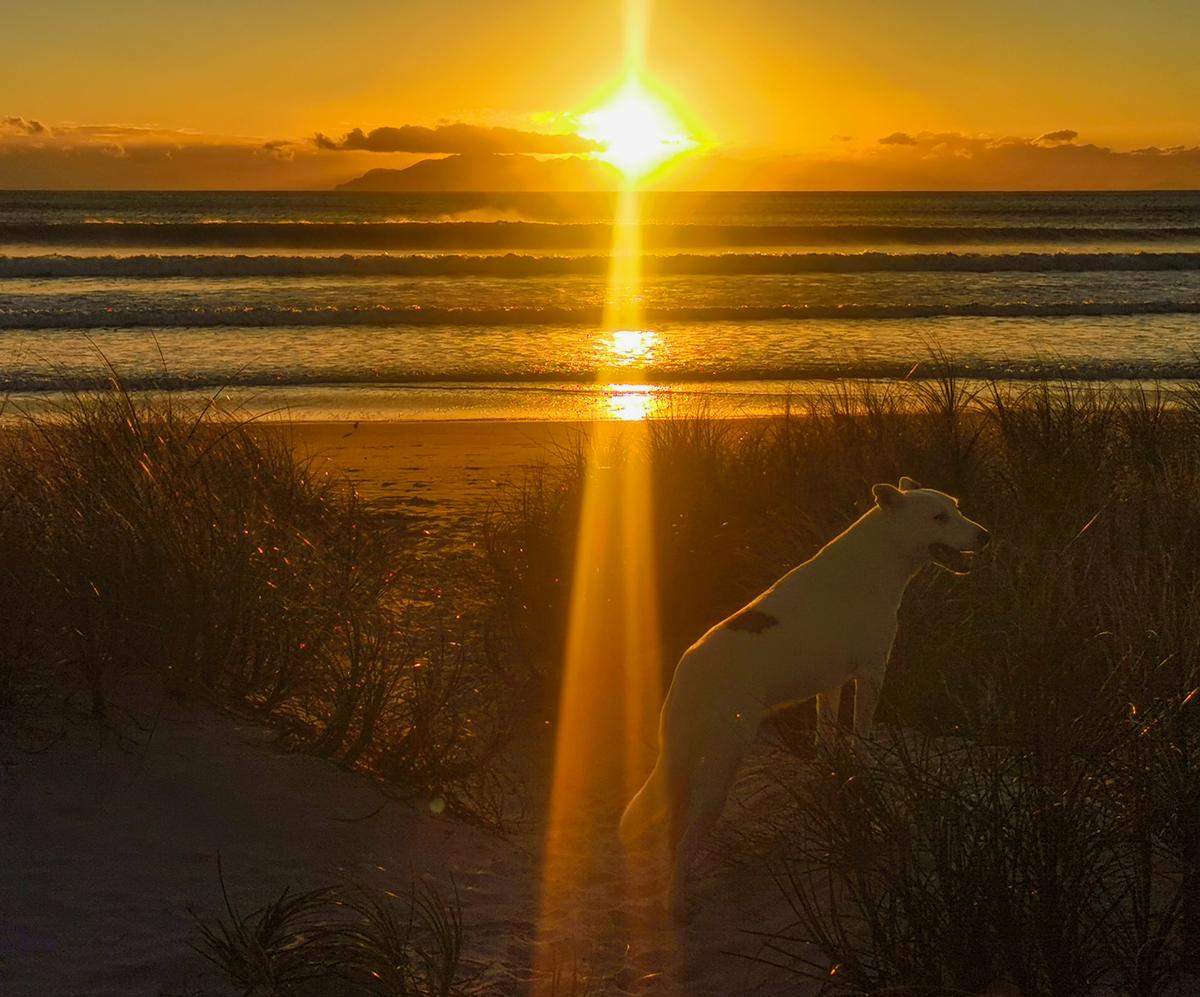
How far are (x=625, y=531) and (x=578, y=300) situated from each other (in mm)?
21871

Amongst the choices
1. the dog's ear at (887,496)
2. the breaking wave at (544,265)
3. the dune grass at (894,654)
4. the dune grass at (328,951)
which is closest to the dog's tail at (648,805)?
the dune grass at (894,654)

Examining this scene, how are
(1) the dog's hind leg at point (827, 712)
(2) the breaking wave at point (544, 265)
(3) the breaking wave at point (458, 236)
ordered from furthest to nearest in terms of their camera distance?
(3) the breaking wave at point (458, 236) < (2) the breaking wave at point (544, 265) < (1) the dog's hind leg at point (827, 712)

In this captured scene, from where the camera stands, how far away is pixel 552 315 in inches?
988

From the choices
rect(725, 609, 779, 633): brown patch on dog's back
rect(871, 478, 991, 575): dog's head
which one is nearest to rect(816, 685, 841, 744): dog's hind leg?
rect(725, 609, 779, 633): brown patch on dog's back

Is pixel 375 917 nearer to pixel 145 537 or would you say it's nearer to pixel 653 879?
pixel 653 879

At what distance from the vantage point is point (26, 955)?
3.37m

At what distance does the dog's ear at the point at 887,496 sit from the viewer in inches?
191

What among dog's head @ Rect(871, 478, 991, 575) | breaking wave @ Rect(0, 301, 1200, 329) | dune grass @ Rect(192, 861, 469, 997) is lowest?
dune grass @ Rect(192, 861, 469, 997)

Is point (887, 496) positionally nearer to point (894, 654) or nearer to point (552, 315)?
point (894, 654)

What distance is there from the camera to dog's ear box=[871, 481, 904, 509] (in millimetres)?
4859

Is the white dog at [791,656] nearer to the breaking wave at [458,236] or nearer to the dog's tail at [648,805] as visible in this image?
the dog's tail at [648,805]

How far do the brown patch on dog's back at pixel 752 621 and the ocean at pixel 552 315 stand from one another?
5.81 metres

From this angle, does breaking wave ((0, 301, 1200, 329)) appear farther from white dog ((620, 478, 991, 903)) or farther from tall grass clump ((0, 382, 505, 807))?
white dog ((620, 478, 991, 903))

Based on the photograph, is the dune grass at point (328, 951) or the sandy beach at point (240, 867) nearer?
the dune grass at point (328, 951)
